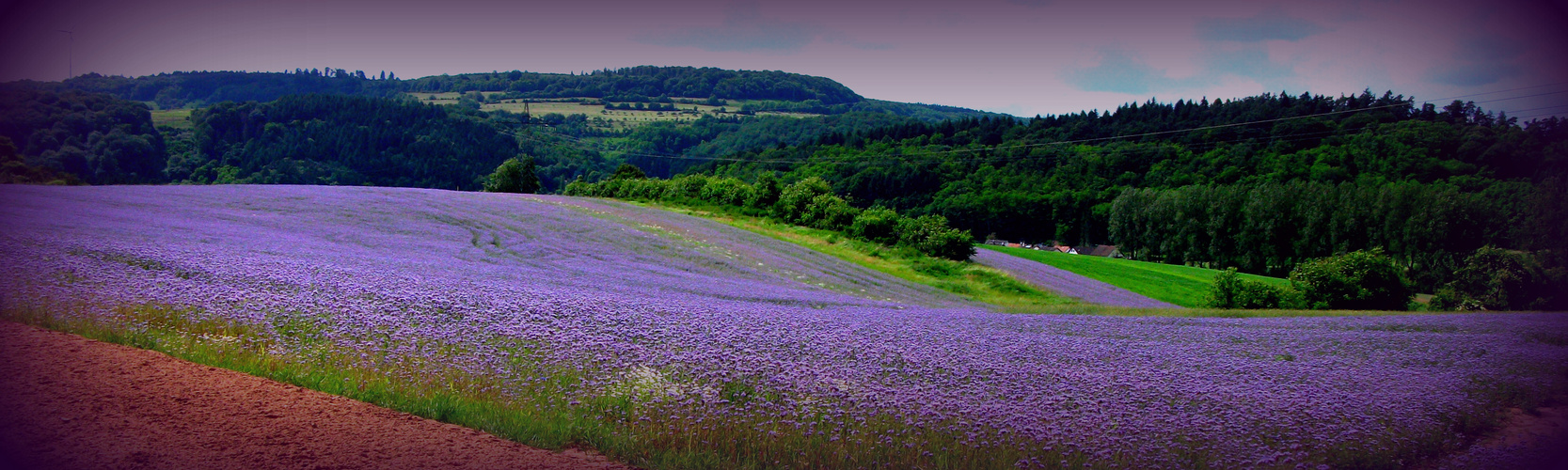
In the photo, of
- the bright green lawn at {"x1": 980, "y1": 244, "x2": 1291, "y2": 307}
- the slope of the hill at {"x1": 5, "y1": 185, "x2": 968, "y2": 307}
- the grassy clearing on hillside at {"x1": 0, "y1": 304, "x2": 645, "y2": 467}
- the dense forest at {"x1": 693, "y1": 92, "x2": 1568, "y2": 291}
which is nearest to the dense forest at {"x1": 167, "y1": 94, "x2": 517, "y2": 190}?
the slope of the hill at {"x1": 5, "y1": 185, "x2": 968, "y2": 307}

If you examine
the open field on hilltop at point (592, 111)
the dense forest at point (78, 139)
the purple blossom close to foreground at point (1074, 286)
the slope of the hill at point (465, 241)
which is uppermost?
the open field on hilltop at point (592, 111)

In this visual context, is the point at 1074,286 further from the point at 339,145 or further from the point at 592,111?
the point at 592,111

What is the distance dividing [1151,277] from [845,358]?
3822cm

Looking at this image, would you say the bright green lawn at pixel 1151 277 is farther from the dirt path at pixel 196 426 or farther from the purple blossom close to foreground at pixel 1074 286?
the dirt path at pixel 196 426

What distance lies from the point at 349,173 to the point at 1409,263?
70.7 meters

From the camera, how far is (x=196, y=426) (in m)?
5.59

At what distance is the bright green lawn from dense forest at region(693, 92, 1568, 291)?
637 cm

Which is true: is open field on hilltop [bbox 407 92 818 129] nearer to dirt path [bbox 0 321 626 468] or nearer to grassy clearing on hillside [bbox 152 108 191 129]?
grassy clearing on hillside [bbox 152 108 191 129]

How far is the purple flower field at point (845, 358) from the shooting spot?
6.24 meters

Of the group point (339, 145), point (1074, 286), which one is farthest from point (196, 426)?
point (339, 145)

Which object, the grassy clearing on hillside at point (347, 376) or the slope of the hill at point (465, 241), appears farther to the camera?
the slope of the hill at point (465, 241)

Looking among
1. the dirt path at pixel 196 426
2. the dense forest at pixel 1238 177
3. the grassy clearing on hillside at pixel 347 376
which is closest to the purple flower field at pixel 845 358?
the grassy clearing on hillside at pixel 347 376

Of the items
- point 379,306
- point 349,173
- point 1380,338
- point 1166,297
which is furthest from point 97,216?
point 349,173

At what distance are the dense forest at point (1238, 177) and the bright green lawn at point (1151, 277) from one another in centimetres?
637
